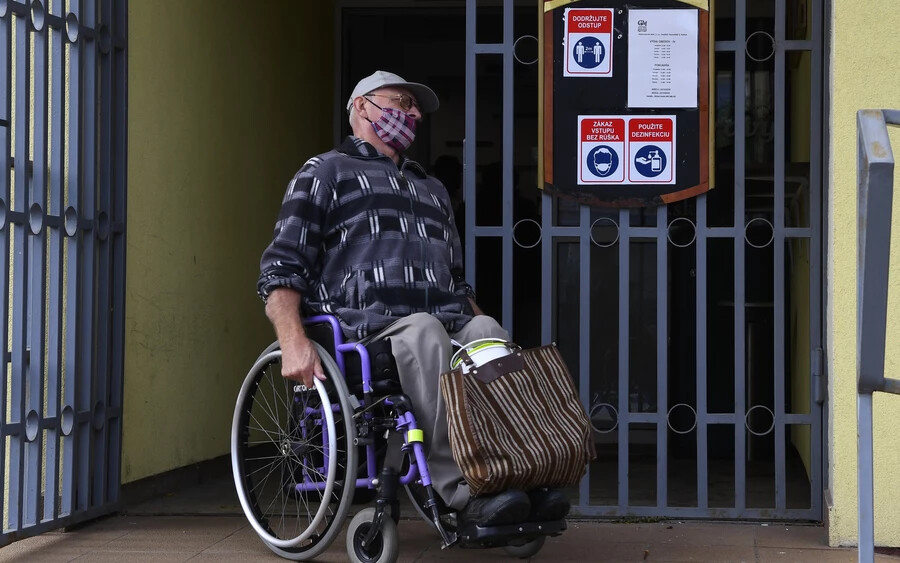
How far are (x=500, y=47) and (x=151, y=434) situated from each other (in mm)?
2210

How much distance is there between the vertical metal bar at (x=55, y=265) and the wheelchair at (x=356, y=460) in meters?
0.67

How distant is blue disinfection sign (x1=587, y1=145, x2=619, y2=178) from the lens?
4.48 metres

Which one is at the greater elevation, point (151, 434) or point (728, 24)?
point (728, 24)

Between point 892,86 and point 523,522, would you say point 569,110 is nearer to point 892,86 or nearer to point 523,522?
point 892,86

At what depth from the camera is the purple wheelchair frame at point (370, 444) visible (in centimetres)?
346

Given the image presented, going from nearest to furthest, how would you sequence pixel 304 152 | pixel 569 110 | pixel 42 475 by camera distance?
pixel 42 475 < pixel 569 110 < pixel 304 152

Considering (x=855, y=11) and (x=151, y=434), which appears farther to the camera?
(x=151, y=434)

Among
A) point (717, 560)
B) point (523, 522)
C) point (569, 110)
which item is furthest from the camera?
point (569, 110)

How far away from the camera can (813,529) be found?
4.36 meters

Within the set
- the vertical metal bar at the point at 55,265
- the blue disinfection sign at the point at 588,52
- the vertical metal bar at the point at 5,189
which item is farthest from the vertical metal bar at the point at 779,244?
the vertical metal bar at the point at 5,189

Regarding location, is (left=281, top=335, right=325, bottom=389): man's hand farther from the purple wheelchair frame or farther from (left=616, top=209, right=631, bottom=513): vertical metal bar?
(left=616, top=209, right=631, bottom=513): vertical metal bar

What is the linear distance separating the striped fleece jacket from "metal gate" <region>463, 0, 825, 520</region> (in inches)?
23.8

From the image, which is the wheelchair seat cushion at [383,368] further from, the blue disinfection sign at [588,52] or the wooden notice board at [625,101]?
the blue disinfection sign at [588,52]

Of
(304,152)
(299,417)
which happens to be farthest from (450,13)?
(299,417)
